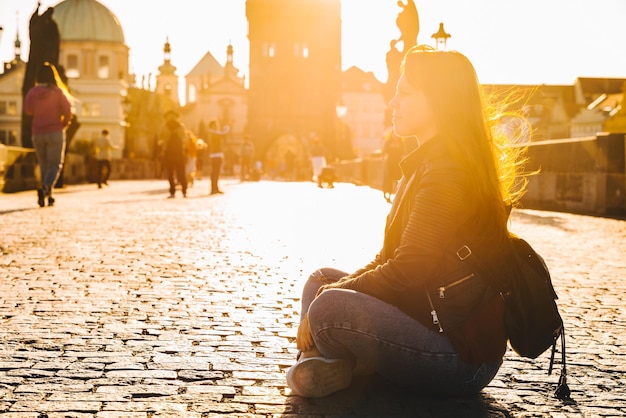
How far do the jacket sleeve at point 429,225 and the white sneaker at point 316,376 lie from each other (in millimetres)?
433

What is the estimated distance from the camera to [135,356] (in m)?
3.85

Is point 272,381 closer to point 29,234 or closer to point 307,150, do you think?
point 29,234

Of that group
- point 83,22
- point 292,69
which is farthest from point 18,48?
point 292,69

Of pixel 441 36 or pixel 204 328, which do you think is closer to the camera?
pixel 204 328

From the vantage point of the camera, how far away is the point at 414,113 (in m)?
3.10

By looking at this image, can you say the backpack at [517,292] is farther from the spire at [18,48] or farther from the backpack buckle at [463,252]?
the spire at [18,48]

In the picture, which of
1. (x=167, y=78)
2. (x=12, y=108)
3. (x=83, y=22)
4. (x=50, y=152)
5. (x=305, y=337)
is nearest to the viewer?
(x=305, y=337)

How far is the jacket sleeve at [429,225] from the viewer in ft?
9.42

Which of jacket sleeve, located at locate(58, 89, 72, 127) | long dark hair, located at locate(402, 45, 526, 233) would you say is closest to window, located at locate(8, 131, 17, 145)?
jacket sleeve, located at locate(58, 89, 72, 127)

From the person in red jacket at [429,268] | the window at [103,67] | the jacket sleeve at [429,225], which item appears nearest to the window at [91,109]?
the window at [103,67]

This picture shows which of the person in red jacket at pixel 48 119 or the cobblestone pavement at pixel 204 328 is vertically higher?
the person in red jacket at pixel 48 119

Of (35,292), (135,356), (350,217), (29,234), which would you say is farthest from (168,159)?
(135,356)

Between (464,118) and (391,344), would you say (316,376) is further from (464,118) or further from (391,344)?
(464,118)

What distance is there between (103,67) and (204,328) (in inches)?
3918
